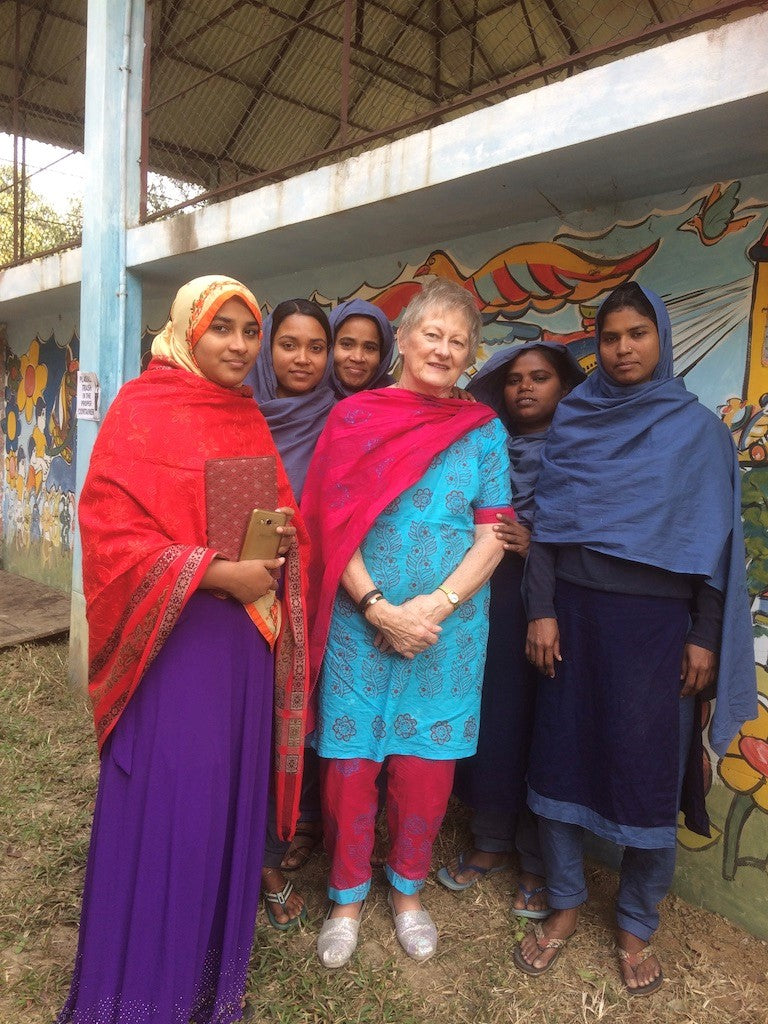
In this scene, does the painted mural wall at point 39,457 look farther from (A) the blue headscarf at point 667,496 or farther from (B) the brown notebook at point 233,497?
(A) the blue headscarf at point 667,496

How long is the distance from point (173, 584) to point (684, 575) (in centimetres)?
143

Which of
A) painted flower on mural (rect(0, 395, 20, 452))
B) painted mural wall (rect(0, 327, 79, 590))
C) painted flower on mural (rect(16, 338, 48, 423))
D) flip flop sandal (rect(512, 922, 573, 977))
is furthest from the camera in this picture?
painted flower on mural (rect(0, 395, 20, 452))

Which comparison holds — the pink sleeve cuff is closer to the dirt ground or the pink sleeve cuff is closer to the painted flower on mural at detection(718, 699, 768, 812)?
the painted flower on mural at detection(718, 699, 768, 812)

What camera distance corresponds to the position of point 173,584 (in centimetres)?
166

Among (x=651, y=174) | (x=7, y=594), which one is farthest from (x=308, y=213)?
(x=7, y=594)

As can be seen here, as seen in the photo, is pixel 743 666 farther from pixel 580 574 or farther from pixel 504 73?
pixel 504 73

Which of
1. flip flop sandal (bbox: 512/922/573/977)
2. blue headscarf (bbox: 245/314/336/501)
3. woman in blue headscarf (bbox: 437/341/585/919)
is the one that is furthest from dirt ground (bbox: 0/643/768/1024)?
blue headscarf (bbox: 245/314/336/501)

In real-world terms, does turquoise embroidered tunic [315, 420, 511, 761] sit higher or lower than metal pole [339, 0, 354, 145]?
lower

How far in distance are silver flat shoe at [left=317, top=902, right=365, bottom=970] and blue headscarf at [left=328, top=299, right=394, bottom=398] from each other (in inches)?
68.5

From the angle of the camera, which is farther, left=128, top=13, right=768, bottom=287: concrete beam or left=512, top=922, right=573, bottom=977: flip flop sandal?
left=512, top=922, right=573, bottom=977: flip flop sandal

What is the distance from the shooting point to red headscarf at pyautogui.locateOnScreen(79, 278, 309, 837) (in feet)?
5.49

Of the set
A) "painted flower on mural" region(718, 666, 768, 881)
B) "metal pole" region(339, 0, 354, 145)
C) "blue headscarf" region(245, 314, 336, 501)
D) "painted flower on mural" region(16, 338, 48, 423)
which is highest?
"metal pole" region(339, 0, 354, 145)

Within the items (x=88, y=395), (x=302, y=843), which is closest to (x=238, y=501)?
(x=302, y=843)

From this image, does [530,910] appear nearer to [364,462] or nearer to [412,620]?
[412,620]
